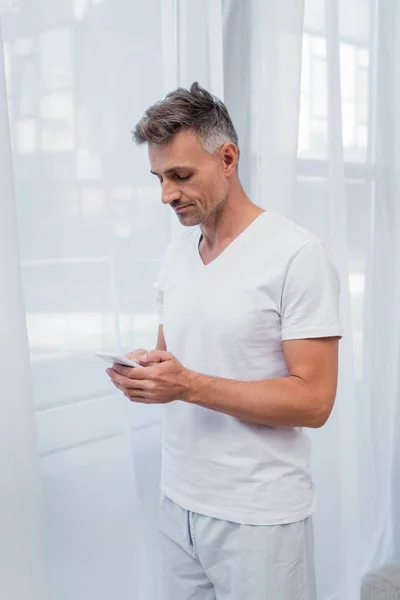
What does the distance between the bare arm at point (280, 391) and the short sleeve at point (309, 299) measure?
0.08ft

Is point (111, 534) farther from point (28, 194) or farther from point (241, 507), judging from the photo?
point (28, 194)

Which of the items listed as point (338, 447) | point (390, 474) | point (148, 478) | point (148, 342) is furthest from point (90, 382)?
point (390, 474)

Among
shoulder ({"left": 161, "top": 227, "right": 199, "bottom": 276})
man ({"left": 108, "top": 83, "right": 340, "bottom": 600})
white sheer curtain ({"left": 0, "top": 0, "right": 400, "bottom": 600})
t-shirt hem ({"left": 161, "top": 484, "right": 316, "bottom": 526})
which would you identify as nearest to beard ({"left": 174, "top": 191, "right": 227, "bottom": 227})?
man ({"left": 108, "top": 83, "right": 340, "bottom": 600})

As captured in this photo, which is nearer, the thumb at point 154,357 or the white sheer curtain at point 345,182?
the thumb at point 154,357

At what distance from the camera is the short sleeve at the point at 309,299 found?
1173 millimetres

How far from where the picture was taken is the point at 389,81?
2275 mm

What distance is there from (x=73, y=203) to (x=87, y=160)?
0.09 meters

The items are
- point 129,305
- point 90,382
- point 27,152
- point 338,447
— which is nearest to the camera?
point 27,152

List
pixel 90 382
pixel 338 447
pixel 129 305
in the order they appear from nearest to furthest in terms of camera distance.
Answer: pixel 90 382, pixel 129 305, pixel 338 447

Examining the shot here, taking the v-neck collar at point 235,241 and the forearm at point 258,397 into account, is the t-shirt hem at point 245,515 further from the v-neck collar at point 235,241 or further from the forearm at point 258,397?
the v-neck collar at point 235,241

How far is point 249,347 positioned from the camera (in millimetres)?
1231

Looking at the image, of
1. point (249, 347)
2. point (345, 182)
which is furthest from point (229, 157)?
point (345, 182)

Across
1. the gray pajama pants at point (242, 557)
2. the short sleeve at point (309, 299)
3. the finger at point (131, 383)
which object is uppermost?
the short sleeve at point (309, 299)

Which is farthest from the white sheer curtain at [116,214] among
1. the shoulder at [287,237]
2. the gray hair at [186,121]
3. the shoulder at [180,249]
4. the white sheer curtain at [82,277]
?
the shoulder at [287,237]
